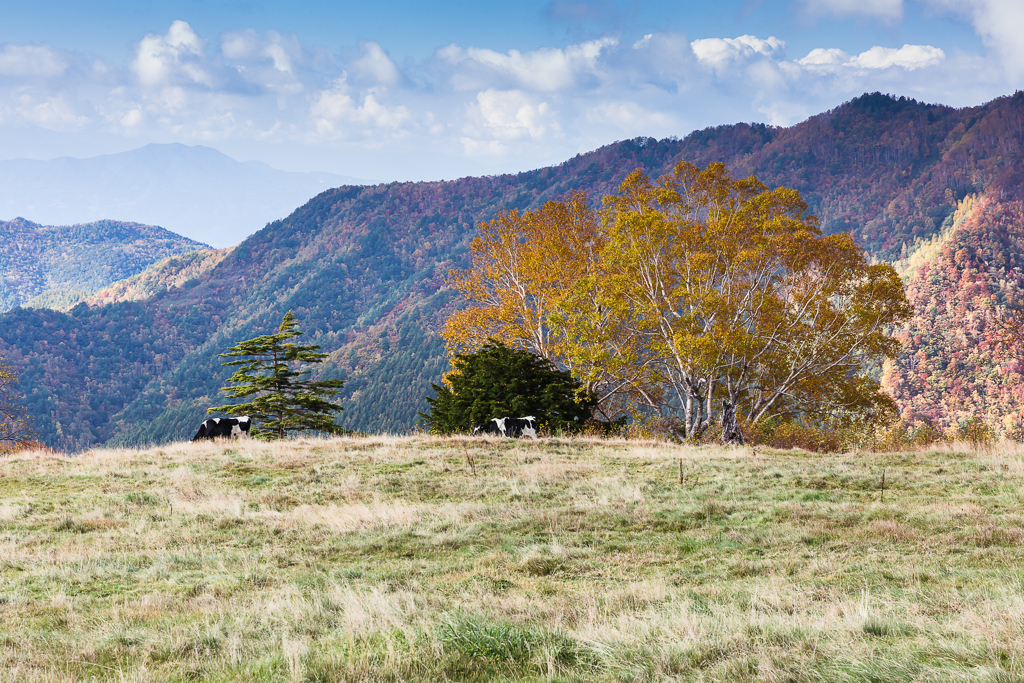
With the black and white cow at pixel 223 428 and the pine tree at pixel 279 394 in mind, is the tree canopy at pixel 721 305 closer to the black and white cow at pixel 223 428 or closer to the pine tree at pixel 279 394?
the pine tree at pixel 279 394

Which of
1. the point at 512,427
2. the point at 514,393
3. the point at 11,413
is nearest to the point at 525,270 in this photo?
the point at 514,393

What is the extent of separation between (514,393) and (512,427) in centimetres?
307

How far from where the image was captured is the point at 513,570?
27.2 ft

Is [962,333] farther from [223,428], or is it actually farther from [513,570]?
[513,570]

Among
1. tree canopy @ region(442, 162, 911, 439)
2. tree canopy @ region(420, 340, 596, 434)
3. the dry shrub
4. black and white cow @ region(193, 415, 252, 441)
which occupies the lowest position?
the dry shrub

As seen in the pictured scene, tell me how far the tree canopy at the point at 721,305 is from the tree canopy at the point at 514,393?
2.19 metres

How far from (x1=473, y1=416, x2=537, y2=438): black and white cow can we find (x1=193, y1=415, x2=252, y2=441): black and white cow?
29.8ft

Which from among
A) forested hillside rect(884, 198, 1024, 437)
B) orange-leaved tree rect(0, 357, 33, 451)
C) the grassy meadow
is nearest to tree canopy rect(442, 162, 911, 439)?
the grassy meadow

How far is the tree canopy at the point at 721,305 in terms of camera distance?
89.3 feet

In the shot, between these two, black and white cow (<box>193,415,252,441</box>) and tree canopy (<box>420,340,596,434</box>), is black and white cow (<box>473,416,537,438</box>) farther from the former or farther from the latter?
black and white cow (<box>193,415,252,441</box>)

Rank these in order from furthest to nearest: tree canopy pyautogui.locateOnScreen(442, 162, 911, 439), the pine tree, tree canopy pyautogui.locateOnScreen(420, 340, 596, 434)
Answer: the pine tree
tree canopy pyautogui.locateOnScreen(442, 162, 911, 439)
tree canopy pyautogui.locateOnScreen(420, 340, 596, 434)

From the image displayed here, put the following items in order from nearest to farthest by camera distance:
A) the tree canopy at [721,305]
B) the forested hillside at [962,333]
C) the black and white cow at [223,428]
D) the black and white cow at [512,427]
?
the black and white cow at [512,427]
the black and white cow at [223,428]
the tree canopy at [721,305]
the forested hillside at [962,333]

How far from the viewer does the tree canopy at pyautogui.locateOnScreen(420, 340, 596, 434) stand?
87.0 ft

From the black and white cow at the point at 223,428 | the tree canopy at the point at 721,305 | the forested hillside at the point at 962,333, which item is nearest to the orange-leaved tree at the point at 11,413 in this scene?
the black and white cow at the point at 223,428
